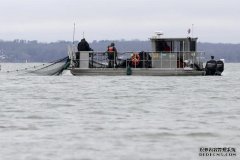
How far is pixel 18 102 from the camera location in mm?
21438

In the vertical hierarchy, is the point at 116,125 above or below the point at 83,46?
below

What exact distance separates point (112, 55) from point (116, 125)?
73.5 ft

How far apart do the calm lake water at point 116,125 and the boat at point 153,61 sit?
37.4 ft

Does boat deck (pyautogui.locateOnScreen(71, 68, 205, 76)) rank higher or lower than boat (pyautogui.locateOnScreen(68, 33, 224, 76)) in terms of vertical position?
lower

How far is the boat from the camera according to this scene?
36.8 m

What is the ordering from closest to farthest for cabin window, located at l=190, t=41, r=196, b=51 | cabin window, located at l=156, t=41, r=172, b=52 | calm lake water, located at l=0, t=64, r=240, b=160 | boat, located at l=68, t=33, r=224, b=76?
calm lake water, located at l=0, t=64, r=240, b=160 → boat, located at l=68, t=33, r=224, b=76 → cabin window, located at l=156, t=41, r=172, b=52 → cabin window, located at l=190, t=41, r=196, b=51

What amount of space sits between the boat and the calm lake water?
11.4 m

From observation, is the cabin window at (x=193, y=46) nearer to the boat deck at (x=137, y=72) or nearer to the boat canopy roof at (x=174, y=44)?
the boat canopy roof at (x=174, y=44)

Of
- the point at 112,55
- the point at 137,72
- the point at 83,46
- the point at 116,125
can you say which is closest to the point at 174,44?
the point at 137,72

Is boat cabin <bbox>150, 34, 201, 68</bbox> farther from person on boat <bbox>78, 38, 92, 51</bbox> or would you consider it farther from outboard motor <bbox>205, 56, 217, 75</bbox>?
person on boat <bbox>78, 38, 92, 51</bbox>

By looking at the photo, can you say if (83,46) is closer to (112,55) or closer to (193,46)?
(112,55)

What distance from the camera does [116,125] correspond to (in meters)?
14.8

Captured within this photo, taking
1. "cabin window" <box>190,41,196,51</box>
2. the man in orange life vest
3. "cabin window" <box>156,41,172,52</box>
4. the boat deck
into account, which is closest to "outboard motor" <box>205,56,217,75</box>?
"cabin window" <box>190,41,196,51</box>

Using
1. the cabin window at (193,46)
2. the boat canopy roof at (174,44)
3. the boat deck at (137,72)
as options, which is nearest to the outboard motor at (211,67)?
the cabin window at (193,46)
